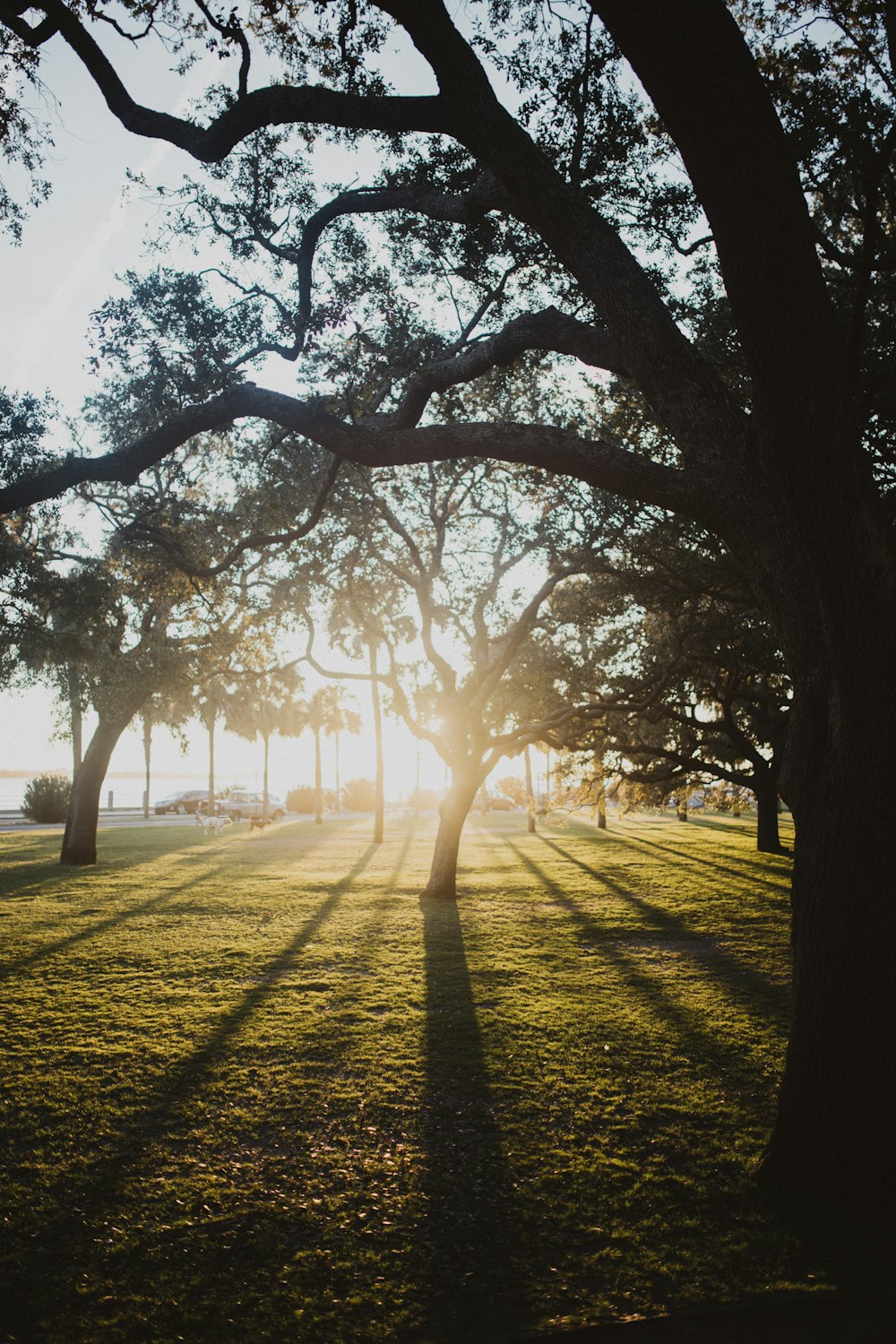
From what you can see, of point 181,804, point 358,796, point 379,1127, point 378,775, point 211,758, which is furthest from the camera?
point 358,796

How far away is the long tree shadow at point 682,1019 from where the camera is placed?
582cm

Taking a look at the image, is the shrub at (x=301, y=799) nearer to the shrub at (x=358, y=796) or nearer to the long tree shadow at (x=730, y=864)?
the shrub at (x=358, y=796)

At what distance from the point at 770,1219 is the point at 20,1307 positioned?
336 centimetres

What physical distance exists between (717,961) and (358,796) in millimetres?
46909

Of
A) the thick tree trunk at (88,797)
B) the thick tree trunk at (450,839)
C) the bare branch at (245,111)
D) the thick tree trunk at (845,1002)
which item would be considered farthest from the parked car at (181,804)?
the thick tree trunk at (845,1002)

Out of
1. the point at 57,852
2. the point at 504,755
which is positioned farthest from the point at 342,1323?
the point at 57,852

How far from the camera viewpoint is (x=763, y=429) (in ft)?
12.5

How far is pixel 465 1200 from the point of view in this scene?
4043 mm

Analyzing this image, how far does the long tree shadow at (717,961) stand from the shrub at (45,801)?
29489 mm

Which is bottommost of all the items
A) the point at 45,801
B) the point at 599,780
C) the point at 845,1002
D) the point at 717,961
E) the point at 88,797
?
the point at 717,961

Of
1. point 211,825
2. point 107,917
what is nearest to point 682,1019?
point 107,917

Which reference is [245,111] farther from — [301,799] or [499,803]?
[499,803]

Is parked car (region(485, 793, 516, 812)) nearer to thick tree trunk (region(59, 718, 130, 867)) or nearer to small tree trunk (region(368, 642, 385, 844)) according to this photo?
small tree trunk (region(368, 642, 385, 844))

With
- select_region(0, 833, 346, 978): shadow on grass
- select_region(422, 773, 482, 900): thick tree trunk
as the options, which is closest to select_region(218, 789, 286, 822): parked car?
select_region(0, 833, 346, 978): shadow on grass
